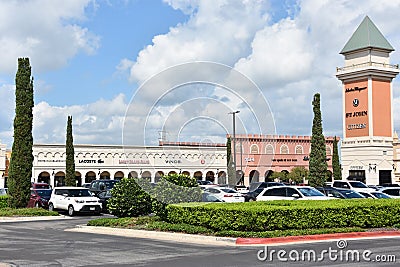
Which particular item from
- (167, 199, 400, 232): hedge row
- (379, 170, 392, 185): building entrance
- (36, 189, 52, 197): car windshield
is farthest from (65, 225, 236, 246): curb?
(379, 170, 392, 185): building entrance

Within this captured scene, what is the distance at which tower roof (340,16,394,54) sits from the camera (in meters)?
74.9

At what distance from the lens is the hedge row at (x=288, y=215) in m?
17.0

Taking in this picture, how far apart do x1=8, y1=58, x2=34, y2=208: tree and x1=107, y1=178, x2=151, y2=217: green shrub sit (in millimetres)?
10173

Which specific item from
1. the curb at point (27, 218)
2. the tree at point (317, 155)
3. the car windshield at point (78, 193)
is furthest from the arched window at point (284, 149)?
the curb at point (27, 218)

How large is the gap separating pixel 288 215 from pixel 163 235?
4.15m

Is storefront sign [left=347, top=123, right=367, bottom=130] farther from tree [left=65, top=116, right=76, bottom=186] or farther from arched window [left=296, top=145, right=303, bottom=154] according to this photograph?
tree [left=65, top=116, right=76, bottom=186]

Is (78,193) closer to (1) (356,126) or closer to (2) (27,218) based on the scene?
(2) (27,218)

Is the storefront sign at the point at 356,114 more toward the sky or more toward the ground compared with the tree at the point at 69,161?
more toward the sky

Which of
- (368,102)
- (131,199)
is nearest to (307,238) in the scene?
(131,199)

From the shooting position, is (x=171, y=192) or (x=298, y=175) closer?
(x=171, y=192)

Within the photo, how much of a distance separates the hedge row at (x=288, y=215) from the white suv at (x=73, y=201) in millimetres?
10108

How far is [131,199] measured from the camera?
21.7m

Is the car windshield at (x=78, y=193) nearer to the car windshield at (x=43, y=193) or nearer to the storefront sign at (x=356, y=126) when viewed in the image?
the car windshield at (x=43, y=193)

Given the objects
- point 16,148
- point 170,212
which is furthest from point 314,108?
point 170,212
